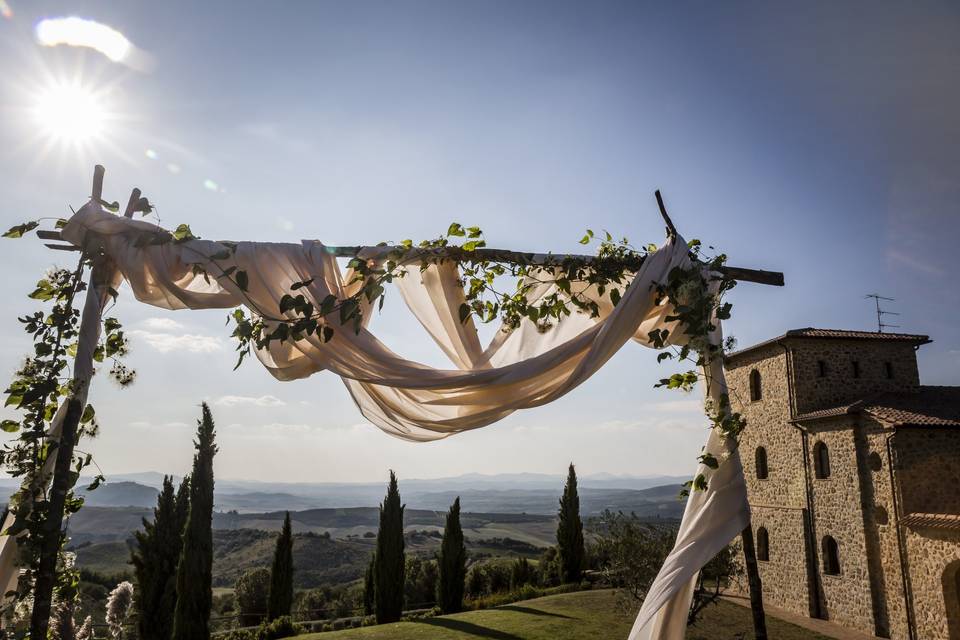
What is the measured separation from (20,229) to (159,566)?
10.8 m

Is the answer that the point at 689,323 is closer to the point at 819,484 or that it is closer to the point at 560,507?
the point at 819,484

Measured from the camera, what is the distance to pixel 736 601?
15.1 meters

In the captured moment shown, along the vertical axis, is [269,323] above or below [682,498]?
above

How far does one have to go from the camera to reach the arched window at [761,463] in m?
16.4

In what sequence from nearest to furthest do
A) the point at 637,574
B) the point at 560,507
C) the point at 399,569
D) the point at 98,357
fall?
the point at 98,357 < the point at 637,574 < the point at 399,569 < the point at 560,507

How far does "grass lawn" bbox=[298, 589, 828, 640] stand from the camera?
35.3ft

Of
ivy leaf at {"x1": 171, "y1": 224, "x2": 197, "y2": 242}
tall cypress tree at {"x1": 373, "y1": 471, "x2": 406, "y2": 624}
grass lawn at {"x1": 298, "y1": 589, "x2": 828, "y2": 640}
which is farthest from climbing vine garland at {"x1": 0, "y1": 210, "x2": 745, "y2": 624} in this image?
tall cypress tree at {"x1": 373, "y1": 471, "x2": 406, "y2": 624}

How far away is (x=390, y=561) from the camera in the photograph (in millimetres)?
15086

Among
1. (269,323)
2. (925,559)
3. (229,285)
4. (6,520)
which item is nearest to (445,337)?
(269,323)

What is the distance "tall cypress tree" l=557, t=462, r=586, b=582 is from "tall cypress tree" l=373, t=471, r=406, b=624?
5851mm

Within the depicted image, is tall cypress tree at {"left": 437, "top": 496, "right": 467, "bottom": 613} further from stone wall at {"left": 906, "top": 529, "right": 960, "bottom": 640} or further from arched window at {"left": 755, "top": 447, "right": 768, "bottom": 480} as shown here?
stone wall at {"left": 906, "top": 529, "right": 960, "bottom": 640}

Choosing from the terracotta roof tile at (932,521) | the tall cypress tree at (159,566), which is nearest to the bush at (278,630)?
the tall cypress tree at (159,566)

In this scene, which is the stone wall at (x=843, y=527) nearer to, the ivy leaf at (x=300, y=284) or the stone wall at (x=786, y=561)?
the stone wall at (x=786, y=561)

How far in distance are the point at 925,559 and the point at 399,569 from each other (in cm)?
1148
